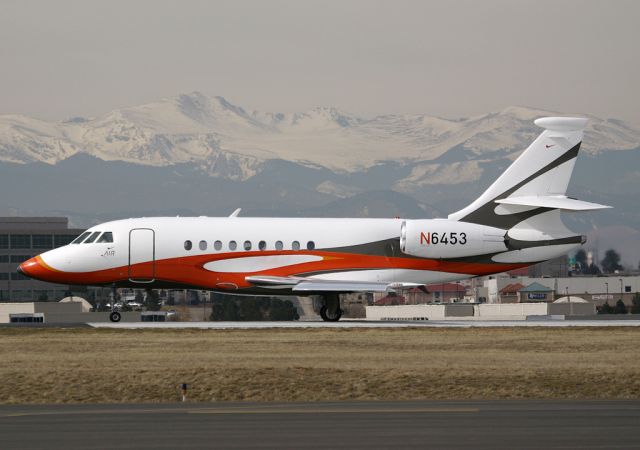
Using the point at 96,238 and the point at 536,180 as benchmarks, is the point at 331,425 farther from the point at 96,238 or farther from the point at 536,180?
the point at 536,180

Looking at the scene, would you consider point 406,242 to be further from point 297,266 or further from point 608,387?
point 608,387

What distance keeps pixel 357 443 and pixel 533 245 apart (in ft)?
108

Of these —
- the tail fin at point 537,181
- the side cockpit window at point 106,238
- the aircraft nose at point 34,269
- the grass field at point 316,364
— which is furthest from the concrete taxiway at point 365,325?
the tail fin at point 537,181

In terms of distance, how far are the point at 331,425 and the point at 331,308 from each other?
100ft

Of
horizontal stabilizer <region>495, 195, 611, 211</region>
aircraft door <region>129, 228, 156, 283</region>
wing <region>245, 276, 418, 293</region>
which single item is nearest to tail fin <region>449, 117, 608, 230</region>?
horizontal stabilizer <region>495, 195, 611, 211</region>

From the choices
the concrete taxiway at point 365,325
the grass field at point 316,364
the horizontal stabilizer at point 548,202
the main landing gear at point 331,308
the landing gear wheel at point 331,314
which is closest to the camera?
the grass field at point 316,364

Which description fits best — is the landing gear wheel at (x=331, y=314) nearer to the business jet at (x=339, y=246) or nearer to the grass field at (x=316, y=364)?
the business jet at (x=339, y=246)

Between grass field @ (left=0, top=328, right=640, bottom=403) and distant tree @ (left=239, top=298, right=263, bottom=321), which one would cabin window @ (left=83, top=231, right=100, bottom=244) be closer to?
grass field @ (left=0, top=328, right=640, bottom=403)

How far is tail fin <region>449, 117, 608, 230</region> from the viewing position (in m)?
52.5

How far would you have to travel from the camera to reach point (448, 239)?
5269 cm

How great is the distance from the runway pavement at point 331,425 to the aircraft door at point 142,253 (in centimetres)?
2344

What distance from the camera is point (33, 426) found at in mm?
23938

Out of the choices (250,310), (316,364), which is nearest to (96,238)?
(316,364)

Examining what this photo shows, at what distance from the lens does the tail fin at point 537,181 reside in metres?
52.5
